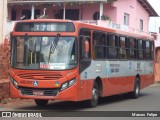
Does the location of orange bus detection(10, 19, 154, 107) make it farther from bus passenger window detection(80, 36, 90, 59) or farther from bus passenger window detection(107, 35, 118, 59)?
bus passenger window detection(107, 35, 118, 59)

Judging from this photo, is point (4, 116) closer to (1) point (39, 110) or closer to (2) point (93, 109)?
(1) point (39, 110)

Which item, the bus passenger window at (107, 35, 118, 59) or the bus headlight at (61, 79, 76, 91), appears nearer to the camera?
the bus headlight at (61, 79, 76, 91)

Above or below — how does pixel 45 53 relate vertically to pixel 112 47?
below

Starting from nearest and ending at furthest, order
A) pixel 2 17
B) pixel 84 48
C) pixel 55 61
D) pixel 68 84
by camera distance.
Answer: pixel 68 84, pixel 55 61, pixel 84 48, pixel 2 17

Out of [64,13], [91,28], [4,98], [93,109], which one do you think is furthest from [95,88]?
[64,13]

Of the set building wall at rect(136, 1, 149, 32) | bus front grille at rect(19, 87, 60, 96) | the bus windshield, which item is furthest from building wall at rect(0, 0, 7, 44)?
building wall at rect(136, 1, 149, 32)

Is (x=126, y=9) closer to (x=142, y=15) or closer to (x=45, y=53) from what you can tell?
(x=142, y=15)

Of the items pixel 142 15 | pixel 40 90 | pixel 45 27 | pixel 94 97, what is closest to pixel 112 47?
pixel 94 97

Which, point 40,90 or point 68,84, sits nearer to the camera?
point 68,84

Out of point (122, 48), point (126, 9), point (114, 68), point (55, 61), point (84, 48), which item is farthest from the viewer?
point (126, 9)

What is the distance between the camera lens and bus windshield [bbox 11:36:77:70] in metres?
15.0

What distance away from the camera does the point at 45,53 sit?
15.1 metres

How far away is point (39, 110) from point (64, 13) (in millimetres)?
22206

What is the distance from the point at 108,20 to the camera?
34.9 m
